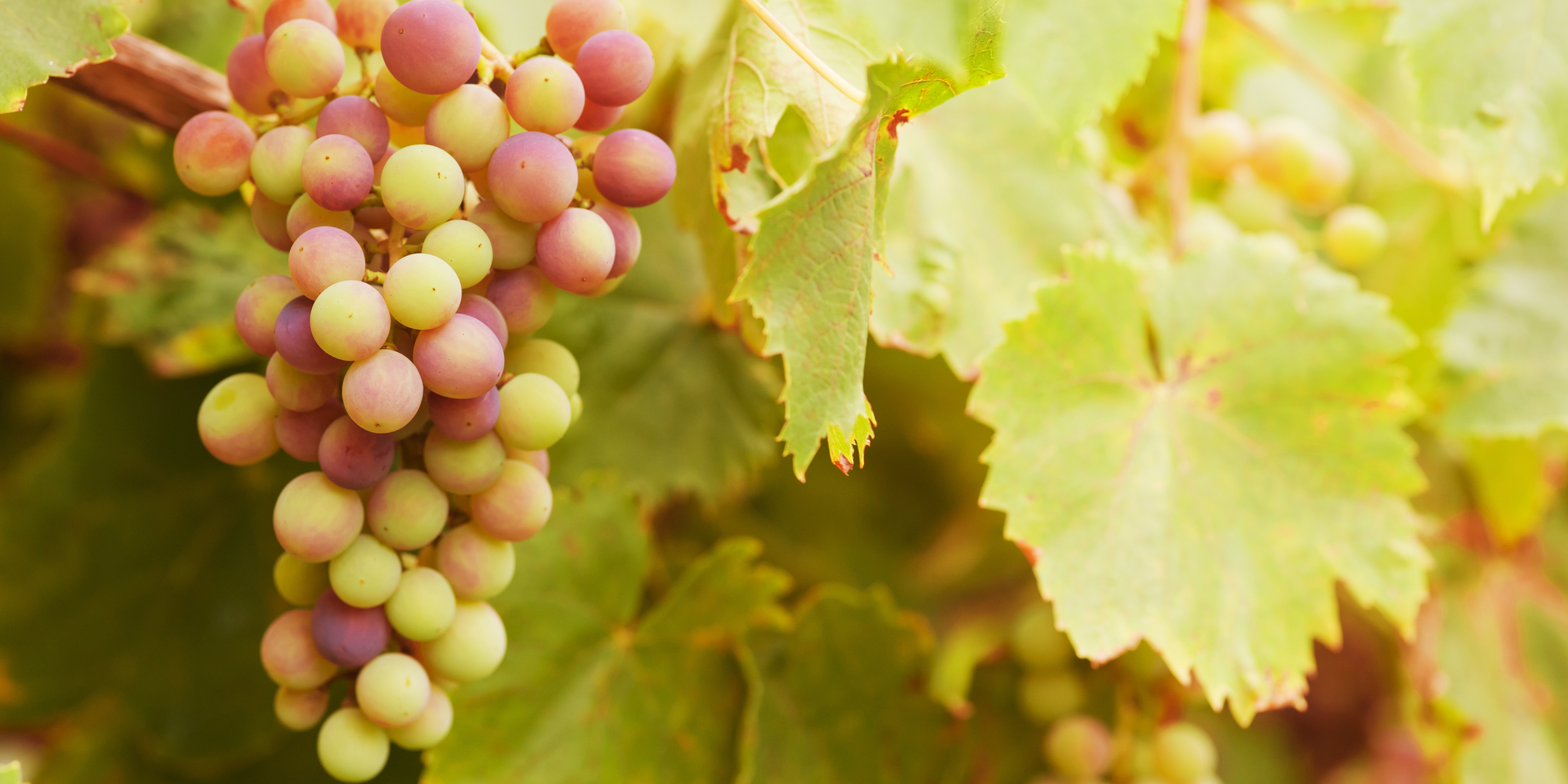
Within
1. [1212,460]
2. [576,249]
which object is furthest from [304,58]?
[1212,460]

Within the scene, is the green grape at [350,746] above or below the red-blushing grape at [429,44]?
below

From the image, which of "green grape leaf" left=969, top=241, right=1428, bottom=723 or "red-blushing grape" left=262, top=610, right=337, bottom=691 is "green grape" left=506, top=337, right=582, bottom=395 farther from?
"green grape leaf" left=969, top=241, right=1428, bottom=723

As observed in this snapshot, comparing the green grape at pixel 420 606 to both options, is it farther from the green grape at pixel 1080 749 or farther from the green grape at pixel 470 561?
the green grape at pixel 1080 749

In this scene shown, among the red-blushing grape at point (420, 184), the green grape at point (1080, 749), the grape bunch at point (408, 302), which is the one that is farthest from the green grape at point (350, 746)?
the green grape at point (1080, 749)

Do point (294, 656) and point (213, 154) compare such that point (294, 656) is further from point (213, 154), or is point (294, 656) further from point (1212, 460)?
point (1212, 460)

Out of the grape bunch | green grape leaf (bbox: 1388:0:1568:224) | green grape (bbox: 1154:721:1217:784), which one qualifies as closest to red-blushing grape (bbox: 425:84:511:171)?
the grape bunch

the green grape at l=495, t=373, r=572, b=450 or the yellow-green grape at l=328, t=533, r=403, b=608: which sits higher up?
the green grape at l=495, t=373, r=572, b=450
